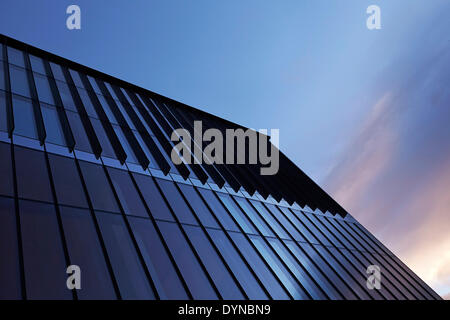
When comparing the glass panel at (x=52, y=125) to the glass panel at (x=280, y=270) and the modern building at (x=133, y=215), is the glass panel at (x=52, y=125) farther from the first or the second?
the glass panel at (x=280, y=270)

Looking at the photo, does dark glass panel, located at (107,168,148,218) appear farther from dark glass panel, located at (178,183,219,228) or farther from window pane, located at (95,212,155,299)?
dark glass panel, located at (178,183,219,228)

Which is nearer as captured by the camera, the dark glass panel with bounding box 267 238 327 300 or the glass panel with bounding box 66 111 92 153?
the glass panel with bounding box 66 111 92 153

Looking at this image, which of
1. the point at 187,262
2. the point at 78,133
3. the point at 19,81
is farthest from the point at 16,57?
the point at 187,262

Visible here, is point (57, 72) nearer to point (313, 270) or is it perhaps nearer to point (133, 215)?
point (133, 215)

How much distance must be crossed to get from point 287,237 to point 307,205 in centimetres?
756

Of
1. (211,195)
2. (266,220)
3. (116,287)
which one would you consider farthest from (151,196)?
(266,220)

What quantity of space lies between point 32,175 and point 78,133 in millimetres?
4633

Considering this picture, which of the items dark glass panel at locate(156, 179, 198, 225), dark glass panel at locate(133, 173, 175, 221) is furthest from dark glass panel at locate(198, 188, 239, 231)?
dark glass panel at locate(133, 173, 175, 221)

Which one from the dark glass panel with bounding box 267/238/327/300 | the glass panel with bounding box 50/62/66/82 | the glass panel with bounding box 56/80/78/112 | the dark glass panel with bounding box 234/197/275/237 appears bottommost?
the dark glass panel with bounding box 267/238/327/300

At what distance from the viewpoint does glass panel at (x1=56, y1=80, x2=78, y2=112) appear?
59.6 ft

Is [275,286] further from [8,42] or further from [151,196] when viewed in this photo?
[8,42]

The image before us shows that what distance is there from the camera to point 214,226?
1612 centimetres

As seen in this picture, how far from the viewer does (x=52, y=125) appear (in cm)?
1562

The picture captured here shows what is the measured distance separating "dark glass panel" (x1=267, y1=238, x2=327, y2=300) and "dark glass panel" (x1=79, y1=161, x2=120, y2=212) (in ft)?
29.8
